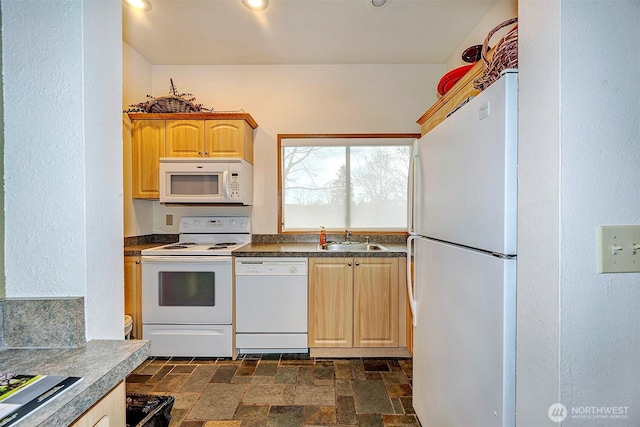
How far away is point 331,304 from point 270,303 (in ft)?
1.65

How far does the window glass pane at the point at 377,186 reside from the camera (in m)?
3.19

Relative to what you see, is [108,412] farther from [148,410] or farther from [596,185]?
[596,185]

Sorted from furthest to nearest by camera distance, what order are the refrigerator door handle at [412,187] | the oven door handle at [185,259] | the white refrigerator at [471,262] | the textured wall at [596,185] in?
the oven door handle at [185,259] < the refrigerator door handle at [412,187] < the white refrigerator at [471,262] < the textured wall at [596,185]

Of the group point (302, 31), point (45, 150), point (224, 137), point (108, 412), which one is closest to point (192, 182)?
point (224, 137)

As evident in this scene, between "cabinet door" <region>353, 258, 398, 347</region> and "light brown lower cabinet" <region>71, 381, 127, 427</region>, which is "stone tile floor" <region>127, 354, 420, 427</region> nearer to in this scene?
"cabinet door" <region>353, 258, 398, 347</region>

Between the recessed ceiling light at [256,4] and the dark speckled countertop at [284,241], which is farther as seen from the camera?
the dark speckled countertop at [284,241]

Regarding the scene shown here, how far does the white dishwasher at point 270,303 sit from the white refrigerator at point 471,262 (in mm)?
1193

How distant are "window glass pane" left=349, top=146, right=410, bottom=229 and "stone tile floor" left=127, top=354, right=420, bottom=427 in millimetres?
1311

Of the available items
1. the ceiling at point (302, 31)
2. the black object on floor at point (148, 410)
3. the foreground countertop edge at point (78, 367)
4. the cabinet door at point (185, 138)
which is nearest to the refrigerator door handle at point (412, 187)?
the ceiling at point (302, 31)

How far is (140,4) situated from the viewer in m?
2.23

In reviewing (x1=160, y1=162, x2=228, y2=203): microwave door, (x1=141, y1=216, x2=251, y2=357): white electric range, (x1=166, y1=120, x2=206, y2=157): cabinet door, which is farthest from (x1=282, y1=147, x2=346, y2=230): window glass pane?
(x1=141, y1=216, x2=251, y2=357): white electric range

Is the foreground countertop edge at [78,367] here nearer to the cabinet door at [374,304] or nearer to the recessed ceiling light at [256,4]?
the cabinet door at [374,304]

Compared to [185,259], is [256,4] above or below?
above

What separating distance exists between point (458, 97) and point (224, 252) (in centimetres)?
202
